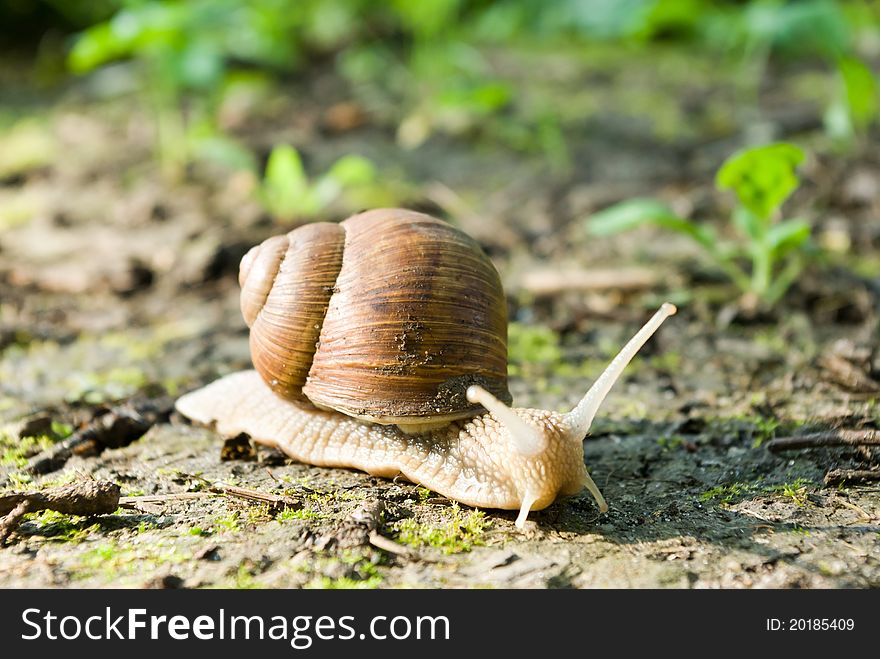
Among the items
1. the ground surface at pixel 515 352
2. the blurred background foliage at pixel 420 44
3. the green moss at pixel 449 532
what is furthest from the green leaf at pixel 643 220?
the green moss at pixel 449 532

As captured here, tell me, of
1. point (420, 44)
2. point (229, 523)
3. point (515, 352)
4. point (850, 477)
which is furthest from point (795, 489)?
point (420, 44)

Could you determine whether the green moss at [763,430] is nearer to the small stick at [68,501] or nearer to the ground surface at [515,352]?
the ground surface at [515,352]

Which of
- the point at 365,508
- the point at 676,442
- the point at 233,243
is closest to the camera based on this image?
the point at 365,508

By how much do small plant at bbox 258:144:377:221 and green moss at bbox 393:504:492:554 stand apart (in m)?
3.20

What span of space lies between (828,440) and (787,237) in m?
1.53

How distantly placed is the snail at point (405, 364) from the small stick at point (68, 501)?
2.29ft

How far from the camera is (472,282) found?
3.22 meters

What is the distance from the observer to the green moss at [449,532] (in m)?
2.77

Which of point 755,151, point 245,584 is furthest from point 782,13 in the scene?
point 245,584

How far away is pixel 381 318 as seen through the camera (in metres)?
3.13

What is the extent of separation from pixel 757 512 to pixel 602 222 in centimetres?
212
